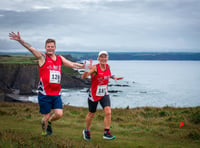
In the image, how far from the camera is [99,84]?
7.93m

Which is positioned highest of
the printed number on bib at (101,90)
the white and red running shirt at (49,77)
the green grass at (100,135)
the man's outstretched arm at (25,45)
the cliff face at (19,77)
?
the man's outstretched arm at (25,45)

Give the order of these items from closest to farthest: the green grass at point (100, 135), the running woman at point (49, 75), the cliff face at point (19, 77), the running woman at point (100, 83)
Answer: the green grass at point (100, 135)
the running woman at point (49, 75)
the running woman at point (100, 83)
the cliff face at point (19, 77)

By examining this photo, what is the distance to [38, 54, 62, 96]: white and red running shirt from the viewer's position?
7.48 m

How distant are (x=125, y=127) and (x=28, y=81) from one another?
8531 centimetres

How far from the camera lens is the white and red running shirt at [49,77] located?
7.48m

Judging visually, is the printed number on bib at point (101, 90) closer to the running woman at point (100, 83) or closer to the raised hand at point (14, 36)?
the running woman at point (100, 83)

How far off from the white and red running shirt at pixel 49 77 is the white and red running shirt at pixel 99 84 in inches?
41.3

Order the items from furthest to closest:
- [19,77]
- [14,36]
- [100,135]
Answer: [19,77], [100,135], [14,36]

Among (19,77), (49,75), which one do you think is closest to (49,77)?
(49,75)

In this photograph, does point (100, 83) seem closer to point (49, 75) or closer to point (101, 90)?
point (101, 90)

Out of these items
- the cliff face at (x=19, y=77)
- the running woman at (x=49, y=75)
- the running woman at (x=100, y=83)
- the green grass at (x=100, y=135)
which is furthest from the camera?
the cliff face at (x=19, y=77)

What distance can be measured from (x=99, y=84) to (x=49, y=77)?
1452mm

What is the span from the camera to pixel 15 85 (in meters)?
91.5

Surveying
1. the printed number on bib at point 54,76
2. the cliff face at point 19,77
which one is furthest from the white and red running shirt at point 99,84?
the cliff face at point 19,77
